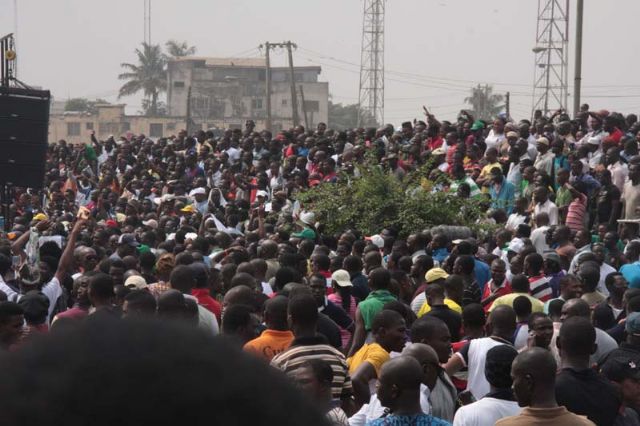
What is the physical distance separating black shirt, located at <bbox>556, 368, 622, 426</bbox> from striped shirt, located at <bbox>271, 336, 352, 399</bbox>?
1.04 m

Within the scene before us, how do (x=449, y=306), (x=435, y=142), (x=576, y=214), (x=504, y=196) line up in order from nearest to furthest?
(x=449, y=306) < (x=576, y=214) < (x=504, y=196) < (x=435, y=142)

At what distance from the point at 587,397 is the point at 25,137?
12.2m

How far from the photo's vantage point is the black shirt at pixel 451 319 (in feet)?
24.1

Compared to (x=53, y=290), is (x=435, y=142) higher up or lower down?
higher up

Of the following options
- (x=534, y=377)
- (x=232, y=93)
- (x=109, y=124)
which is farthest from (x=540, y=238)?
(x=232, y=93)

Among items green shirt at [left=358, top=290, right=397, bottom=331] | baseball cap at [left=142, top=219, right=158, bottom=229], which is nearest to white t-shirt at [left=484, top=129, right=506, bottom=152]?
baseball cap at [left=142, top=219, right=158, bottom=229]

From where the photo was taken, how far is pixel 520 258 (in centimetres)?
1009

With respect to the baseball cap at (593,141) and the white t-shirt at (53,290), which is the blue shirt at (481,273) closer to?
the white t-shirt at (53,290)

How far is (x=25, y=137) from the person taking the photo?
1584cm

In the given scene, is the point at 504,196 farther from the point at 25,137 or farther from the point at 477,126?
the point at 25,137

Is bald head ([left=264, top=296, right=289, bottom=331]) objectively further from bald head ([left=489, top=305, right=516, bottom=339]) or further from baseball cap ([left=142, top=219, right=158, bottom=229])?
baseball cap ([left=142, top=219, right=158, bottom=229])

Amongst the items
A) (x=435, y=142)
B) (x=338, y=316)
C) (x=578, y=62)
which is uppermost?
(x=578, y=62)

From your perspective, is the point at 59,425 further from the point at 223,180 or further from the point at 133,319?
the point at 223,180

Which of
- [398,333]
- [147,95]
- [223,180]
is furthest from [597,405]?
[147,95]
